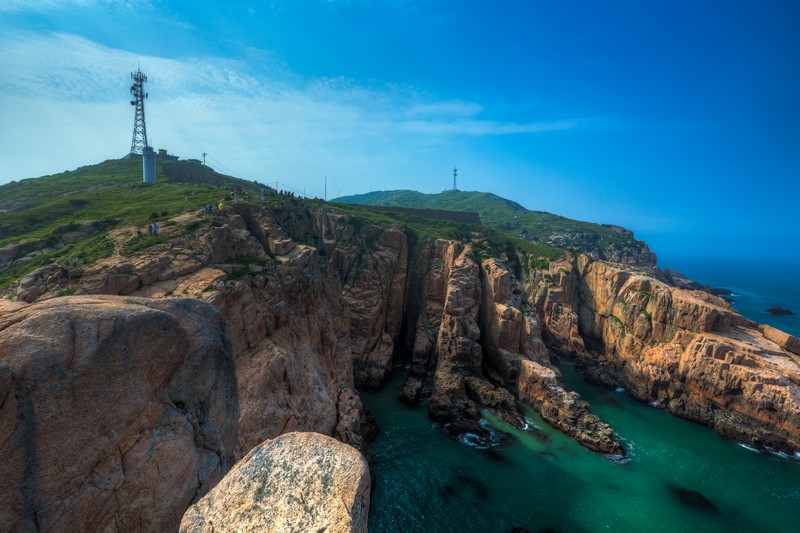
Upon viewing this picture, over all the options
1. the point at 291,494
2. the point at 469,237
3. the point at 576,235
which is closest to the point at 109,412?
the point at 291,494

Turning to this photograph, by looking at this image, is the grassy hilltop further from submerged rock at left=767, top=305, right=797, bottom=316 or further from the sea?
submerged rock at left=767, top=305, right=797, bottom=316

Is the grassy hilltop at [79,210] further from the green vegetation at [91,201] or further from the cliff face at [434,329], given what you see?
the cliff face at [434,329]

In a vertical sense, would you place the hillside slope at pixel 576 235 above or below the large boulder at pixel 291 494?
above

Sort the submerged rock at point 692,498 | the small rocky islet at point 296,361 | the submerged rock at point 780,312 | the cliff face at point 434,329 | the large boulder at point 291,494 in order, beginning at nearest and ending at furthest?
1. the large boulder at point 291,494
2. the small rocky islet at point 296,361
3. the cliff face at point 434,329
4. the submerged rock at point 692,498
5. the submerged rock at point 780,312

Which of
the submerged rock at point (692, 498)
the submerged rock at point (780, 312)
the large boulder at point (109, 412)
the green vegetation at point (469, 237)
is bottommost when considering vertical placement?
the submerged rock at point (692, 498)

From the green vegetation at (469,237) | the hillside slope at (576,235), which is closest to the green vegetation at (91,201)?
the green vegetation at (469,237)

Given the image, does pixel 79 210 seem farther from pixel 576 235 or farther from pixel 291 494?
pixel 576 235

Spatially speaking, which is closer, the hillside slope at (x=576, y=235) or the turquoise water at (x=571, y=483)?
the turquoise water at (x=571, y=483)
